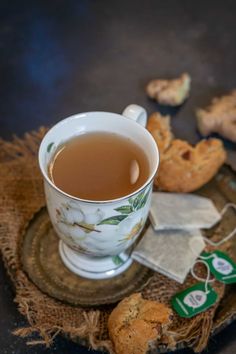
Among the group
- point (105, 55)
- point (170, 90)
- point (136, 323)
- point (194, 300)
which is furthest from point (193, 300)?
point (105, 55)

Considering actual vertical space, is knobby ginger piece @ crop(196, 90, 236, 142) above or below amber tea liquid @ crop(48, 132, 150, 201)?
below

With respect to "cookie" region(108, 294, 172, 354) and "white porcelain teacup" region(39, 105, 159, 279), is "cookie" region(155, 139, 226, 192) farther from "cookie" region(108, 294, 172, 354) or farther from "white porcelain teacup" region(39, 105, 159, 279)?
"cookie" region(108, 294, 172, 354)

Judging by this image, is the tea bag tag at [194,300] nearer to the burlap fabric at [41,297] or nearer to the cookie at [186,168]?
the burlap fabric at [41,297]

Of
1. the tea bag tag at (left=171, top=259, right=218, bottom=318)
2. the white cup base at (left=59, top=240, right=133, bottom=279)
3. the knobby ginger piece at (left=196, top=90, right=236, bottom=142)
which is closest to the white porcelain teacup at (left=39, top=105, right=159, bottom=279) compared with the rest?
the white cup base at (left=59, top=240, right=133, bottom=279)

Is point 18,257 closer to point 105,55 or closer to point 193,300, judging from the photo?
point 193,300

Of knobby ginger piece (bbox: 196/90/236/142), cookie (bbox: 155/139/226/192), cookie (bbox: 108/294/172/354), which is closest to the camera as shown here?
cookie (bbox: 108/294/172/354)

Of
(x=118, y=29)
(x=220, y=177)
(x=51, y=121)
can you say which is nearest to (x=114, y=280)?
(x=220, y=177)
